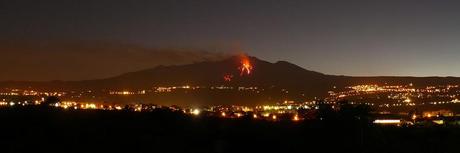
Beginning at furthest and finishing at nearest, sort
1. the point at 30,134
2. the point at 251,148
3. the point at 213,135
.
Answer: the point at 213,135
the point at 251,148
the point at 30,134

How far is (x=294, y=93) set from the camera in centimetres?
9562

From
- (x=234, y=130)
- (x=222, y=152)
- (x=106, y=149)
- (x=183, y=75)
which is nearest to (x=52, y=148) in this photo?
(x=106, y=149)

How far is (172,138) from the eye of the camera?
18.6m

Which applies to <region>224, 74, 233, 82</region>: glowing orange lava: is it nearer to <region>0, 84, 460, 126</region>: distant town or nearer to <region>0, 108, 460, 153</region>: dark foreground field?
<region>0, 84, 460, 126</region>: distant town

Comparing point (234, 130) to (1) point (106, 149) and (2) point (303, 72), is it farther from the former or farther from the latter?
(2) point (303, 72)

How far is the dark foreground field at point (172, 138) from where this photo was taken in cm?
→ 1622

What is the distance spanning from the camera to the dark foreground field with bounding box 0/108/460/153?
16219 millimetres

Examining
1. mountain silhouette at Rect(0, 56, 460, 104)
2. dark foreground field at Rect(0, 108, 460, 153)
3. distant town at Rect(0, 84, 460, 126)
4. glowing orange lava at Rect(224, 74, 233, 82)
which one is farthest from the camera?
glowing orange lava at Rect(224, 74, 233, 82)

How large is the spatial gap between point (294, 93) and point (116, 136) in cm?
7894

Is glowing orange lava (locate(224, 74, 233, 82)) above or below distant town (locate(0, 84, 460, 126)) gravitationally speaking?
above

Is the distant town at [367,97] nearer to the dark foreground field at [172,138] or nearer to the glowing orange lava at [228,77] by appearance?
the glowing orange lava at [228,77]

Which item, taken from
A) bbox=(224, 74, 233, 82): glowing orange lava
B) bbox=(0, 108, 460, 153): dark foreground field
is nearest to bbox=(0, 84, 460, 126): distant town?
bbox=(224, 74, 233, 82): glowing orange lava

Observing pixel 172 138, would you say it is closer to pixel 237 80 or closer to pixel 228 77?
pixel 237 80

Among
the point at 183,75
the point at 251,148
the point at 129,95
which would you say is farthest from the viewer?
the point at 183,75
